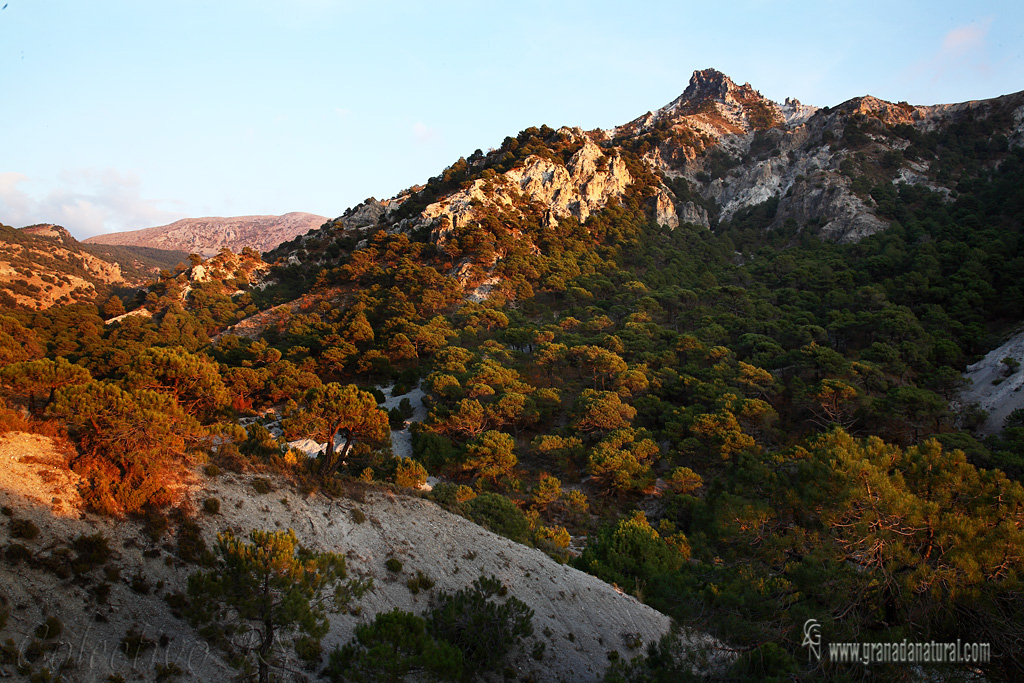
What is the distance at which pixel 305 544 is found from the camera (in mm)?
11609

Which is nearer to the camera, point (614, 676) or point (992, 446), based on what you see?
point (614, 676)

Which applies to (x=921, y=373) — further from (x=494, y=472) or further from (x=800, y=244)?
(x=800, y=244)

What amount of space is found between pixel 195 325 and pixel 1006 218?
9014cm

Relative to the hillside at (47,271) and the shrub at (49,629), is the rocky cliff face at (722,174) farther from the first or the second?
the shrub at (49,629)

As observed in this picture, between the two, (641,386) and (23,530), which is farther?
(641,386)

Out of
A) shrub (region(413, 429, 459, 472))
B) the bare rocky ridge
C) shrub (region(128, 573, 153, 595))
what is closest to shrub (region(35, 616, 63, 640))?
the bare rocky ridge

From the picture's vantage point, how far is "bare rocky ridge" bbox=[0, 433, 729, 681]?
322 inches

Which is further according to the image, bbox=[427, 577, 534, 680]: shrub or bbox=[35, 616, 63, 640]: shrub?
bbox=[427, 577, 534, 680]: shrub

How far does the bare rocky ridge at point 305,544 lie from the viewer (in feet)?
26.9

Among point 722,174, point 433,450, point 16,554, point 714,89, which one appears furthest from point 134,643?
point 714,89

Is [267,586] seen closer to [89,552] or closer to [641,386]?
[89,552]

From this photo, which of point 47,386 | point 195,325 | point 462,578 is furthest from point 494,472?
point 195,325

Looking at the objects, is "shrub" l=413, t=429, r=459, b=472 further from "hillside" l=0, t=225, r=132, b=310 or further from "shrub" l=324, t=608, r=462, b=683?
"hillside" l=0, t=225, r=132, b=310

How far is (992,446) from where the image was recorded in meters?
24.8
